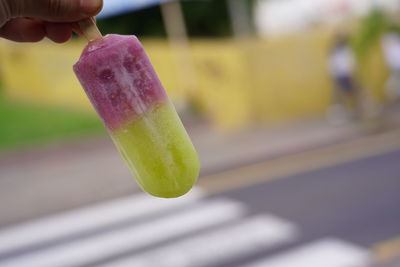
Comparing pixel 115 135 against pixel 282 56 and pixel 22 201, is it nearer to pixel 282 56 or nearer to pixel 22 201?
pixel 22 201

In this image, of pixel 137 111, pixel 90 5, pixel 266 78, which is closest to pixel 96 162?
pixel 266 78

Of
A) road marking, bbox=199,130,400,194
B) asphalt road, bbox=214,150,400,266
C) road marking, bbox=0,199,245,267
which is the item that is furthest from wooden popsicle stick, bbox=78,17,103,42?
road marking, bbox=199,130,400,194

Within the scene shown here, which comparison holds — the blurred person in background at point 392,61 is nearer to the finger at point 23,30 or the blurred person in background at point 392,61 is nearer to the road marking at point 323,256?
the road marking at point 323,256

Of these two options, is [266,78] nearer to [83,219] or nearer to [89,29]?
[83,219]

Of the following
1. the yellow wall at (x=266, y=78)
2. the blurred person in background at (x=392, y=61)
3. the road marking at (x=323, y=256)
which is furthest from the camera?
the blurred person in background at (x=392, y=61)

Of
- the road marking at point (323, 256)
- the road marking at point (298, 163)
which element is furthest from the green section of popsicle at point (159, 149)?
the road marking at point (298, 163)

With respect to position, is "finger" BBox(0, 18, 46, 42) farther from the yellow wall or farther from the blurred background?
the yellow wall

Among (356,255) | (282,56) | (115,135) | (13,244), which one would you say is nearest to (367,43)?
(282,56)
